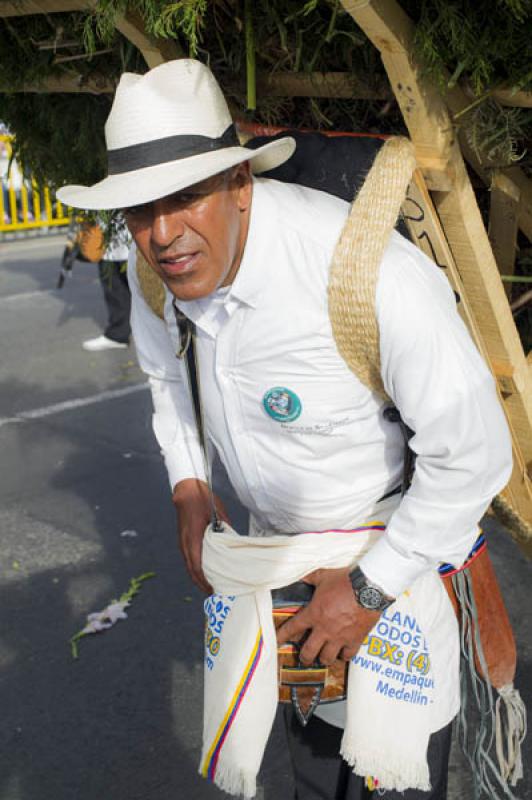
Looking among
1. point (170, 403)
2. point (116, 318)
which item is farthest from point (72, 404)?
point (170, 403)

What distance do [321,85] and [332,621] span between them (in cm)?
116

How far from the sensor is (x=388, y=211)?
1.91 m

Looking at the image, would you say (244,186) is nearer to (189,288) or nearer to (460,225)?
(189,288)

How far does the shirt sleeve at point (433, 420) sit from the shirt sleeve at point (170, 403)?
686mm

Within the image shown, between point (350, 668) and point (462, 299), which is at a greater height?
point (462, 299)

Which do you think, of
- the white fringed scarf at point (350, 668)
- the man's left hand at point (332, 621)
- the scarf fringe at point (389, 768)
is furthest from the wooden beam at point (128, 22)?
the scarf fringe at point (389, 768)

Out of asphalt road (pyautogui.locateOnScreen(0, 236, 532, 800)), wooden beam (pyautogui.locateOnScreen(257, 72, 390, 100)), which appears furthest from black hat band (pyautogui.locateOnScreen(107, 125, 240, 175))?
asphalt road (pyautogui.locateOnScreen(0, 236, 532, 800))

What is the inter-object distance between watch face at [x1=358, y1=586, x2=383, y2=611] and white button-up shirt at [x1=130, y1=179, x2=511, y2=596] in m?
0.02

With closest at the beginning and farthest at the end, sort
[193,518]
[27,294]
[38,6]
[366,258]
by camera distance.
Result: [366,258] < [38,6] < [193,518] < [27,294]

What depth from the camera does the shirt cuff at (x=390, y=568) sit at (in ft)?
6.41

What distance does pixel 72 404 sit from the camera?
22.6 feet

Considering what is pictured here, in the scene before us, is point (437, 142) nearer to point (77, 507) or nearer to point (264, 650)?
point (264, 650)

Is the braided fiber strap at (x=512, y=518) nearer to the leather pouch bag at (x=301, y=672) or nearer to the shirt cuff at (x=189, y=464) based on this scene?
the leather pouch bag at (x=301, y=672)

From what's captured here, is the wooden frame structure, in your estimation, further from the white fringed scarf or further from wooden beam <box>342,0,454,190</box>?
the white fringed scarf
